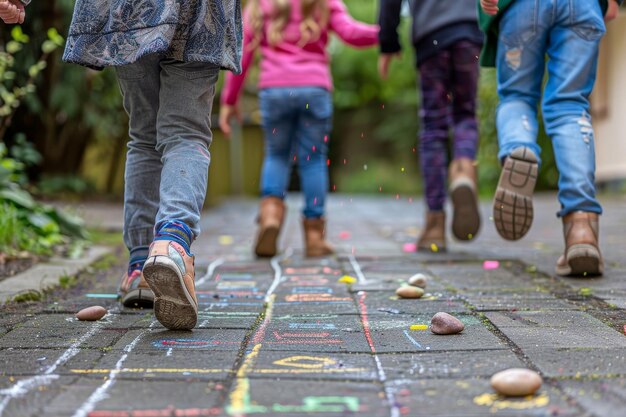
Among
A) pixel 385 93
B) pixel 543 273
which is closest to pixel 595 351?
pixel 543 273

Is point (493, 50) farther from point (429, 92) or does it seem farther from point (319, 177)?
point (319, 177)

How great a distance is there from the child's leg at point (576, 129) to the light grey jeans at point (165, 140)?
1.32m

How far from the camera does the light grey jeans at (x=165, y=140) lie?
7.67 ft

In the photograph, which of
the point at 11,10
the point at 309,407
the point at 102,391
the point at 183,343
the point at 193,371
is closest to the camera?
the point at 309,407

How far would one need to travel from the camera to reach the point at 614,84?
1014cm

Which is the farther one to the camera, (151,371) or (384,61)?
(384,61)

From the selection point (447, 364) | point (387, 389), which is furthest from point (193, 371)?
point (447, 364)

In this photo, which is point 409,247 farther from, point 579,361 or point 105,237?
point 579,361

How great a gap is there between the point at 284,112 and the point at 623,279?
1944mm

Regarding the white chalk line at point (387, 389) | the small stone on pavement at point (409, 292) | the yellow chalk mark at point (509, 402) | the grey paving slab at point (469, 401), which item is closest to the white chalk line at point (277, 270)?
the small stone on pavement at point (409, 292)

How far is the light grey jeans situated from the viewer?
Result: 2.34 m

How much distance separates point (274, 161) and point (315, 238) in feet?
1.55

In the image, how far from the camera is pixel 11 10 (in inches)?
97.2

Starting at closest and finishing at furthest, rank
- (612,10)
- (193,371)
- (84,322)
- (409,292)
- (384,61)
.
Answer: (193,371), (84,322), (409,292), (612,10), (384,61)
